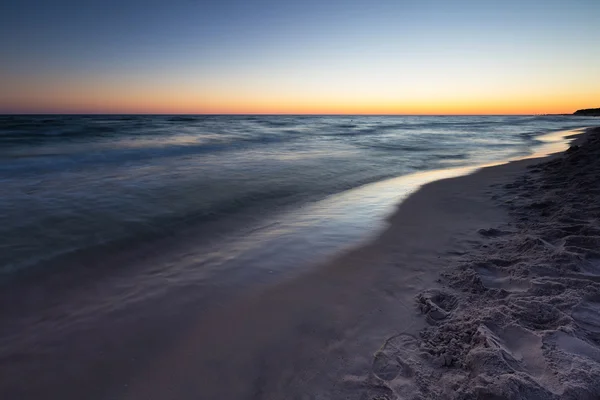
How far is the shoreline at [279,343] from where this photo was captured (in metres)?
2.06

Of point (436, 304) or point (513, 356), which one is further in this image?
point (436, 304)

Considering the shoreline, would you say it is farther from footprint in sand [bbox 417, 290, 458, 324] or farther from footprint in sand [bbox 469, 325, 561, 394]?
footprint in sand [bbox 469, 325, 561, 394]

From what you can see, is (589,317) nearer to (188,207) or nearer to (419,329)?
(419,329)

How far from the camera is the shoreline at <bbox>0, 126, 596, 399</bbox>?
6.75 ft

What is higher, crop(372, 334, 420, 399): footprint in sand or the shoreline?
crop(372, 334, 420, 399): footprint in sand

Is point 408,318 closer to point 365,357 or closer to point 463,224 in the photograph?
point 365,357

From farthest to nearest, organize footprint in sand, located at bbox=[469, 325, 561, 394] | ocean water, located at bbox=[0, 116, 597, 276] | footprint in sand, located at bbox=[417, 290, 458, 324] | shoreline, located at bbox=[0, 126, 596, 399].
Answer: ocean water, located at bbox=[0, 116, 597, 276], footprint in sand, located at bbox=[417, 290, 458, 324], shoreline, located at bbox=[0, 126, 596, 399], footprint in sand, located at bbox=[469, 325, 561, 394]

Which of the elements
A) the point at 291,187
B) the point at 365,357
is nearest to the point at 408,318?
the point at 365,357

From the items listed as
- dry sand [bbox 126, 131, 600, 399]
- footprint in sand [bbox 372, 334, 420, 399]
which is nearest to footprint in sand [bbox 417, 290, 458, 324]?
dry sand [bbox 126, 131, 600, 399]

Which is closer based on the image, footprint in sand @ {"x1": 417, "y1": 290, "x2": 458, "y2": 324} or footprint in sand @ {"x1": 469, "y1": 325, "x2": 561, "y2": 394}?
footprint in sand @ {"x1": 469, "y1": 325, "x2": 561, "y2": 394}

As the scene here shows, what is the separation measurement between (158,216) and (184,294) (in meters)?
2.92

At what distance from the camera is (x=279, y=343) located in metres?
2.46

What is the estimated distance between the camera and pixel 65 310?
117 inches

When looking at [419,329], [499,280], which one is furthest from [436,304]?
[499,280]
